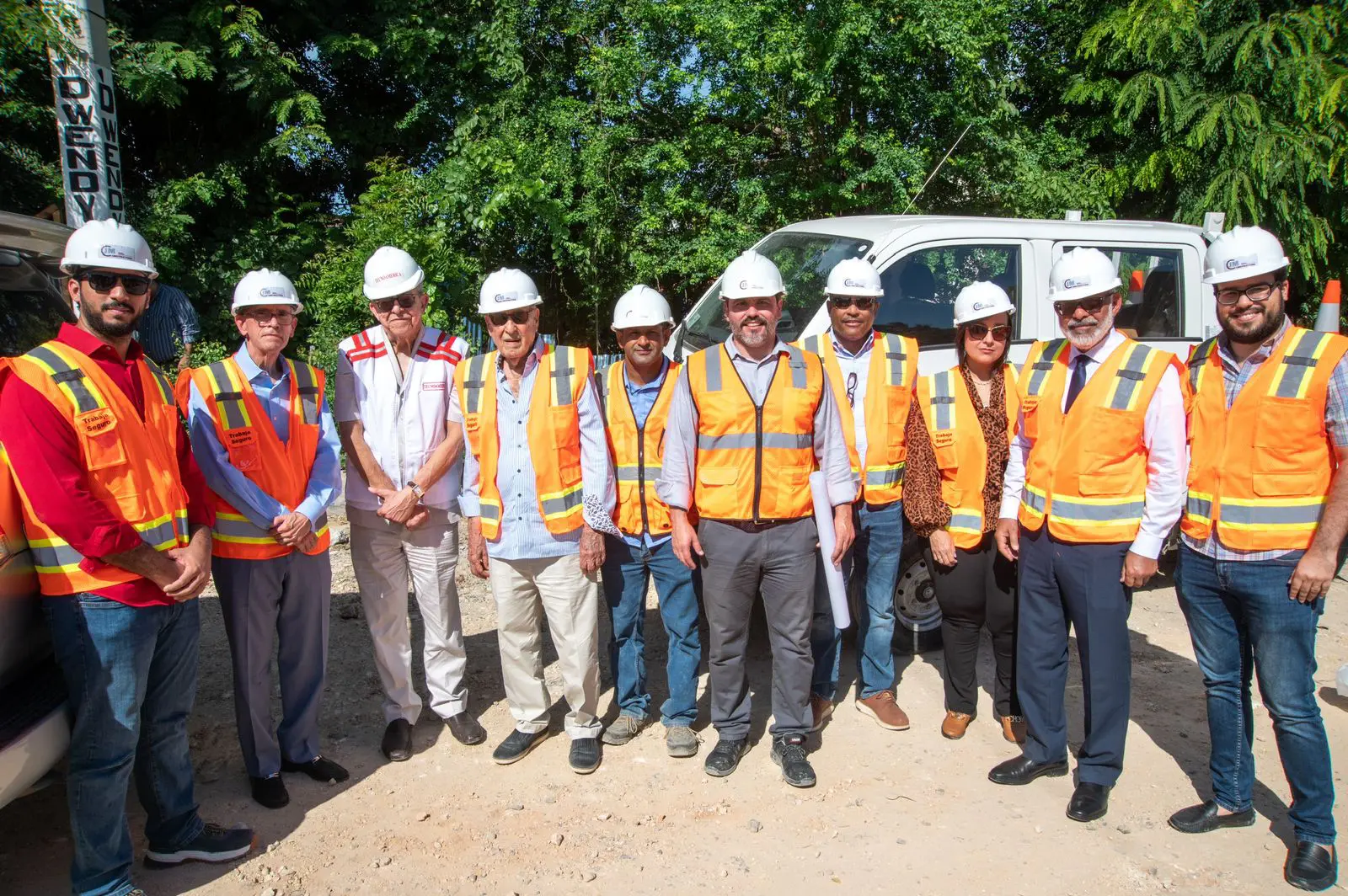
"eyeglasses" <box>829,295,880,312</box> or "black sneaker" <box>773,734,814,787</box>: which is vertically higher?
"eyeglasses" <box>829,295,880,312</box>

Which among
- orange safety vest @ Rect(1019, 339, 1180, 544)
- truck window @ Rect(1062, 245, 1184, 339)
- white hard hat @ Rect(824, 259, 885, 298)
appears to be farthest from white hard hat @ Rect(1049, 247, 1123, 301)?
truck window @ Rect(1062, 245, 1184, 339)

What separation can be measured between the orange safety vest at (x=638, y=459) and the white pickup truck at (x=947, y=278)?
1315 millimetres

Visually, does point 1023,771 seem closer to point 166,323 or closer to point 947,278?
point 947,278

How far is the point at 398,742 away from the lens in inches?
172

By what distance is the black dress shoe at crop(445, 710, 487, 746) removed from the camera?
4469mm

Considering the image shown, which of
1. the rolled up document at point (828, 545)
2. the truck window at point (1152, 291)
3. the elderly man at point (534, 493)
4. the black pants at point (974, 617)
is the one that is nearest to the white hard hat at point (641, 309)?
the elderly man at point (534, 493)

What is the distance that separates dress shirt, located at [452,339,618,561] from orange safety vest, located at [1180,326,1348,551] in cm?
237

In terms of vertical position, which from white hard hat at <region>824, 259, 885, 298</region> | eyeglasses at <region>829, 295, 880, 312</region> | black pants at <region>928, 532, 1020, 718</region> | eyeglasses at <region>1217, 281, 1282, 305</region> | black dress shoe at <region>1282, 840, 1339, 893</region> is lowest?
black dress shoe at <region>1282, 840, 1339, 893</region>

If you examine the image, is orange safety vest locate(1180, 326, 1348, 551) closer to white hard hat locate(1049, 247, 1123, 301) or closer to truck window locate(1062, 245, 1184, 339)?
white hard hat locate(1049, 247, 1123, 301)

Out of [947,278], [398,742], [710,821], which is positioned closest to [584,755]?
[710,821]

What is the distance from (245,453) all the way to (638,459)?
1606 mm

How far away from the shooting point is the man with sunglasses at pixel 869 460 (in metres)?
4.50

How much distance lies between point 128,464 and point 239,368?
77 cm

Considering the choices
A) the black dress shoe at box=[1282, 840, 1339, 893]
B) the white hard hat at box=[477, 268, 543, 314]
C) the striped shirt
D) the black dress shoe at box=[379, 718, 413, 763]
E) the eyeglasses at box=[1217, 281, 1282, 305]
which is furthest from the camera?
the striped shirt
